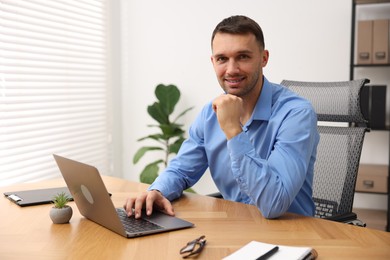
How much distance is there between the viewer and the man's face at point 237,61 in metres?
1.71

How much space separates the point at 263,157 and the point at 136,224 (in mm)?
612

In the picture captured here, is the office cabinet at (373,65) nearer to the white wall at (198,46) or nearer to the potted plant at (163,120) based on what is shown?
the white wall at (198,46)

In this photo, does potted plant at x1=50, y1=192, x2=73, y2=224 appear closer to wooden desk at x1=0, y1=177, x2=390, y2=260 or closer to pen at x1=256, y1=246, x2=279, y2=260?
wooden desk at x1=0, y1=177, x2=390, y2=260

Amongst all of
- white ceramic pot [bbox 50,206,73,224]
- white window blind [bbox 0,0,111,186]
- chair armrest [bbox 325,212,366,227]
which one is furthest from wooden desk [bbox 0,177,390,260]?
white window blind [bbox 0,0,111,186]

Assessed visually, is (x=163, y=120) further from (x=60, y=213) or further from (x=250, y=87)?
(x=60, y=213)

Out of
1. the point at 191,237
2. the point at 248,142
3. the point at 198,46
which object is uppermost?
the point at 198,46

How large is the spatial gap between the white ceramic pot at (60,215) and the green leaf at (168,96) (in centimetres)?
246

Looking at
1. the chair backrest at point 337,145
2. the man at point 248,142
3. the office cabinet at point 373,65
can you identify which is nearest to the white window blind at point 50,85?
the man at point 248,142

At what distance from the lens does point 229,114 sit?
152 cm

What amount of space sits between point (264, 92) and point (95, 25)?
7.59 feet

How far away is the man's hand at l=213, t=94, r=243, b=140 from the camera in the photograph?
58.9 inches

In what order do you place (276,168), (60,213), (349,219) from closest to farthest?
(60,213) < (276,168) < (349,219)

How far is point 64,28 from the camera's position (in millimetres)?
3295

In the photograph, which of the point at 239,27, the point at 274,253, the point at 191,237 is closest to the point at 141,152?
the point at 239,27
